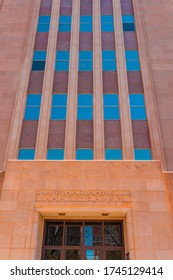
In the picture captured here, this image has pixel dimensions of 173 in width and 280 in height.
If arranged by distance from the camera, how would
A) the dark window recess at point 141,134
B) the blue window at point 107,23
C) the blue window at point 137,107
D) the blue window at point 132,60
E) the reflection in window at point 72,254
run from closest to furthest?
the reflection in window at point 72,254 → the dark window recess at point 141,134 → the blue window at point 137,107 → the blue window at point 132,60 → the blue window at point 107,23

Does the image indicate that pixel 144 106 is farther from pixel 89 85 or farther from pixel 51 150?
pixel 51 150

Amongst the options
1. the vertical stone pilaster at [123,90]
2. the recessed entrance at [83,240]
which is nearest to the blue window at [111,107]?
the vertical stone pilaster at [123,90]

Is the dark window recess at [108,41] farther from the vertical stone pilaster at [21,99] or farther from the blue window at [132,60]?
the vertical stone pilaster at [21,99]

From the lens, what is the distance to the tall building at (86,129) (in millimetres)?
12953

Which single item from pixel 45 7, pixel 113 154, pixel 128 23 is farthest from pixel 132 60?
pixel 45 7

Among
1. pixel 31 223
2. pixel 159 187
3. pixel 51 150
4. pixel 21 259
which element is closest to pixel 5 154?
pixel 51 150

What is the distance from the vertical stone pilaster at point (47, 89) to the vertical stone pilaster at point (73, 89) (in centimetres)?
141

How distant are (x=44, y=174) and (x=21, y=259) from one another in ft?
14.5

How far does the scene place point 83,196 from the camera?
43.9 feet

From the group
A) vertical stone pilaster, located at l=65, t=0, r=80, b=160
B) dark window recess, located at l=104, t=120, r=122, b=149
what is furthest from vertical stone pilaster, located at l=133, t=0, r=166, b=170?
vertical stone pilaster, located at l=65, t=0, r=80, b=160

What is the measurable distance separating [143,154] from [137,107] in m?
3.77

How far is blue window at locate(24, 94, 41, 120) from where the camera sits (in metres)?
17.5

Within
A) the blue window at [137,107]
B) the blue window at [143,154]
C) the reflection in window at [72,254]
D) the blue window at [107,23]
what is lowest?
the reflection in window at [72,254]

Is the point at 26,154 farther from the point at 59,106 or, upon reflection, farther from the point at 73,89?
the point at 73,89
